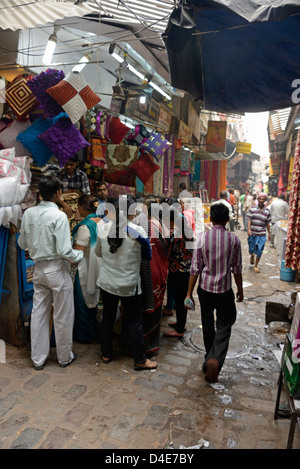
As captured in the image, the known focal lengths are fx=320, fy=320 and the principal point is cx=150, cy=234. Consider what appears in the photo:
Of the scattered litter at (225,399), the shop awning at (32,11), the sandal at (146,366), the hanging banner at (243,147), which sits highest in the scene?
the hanging banner at (243,147)

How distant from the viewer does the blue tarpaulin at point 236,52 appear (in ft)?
8.05

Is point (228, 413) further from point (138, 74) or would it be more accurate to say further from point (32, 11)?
point (138, 74)

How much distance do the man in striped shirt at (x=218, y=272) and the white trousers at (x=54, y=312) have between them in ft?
4.84

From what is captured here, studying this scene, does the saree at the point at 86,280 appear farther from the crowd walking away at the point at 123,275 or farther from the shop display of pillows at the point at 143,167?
the shop display of pillows at the point at 143,167

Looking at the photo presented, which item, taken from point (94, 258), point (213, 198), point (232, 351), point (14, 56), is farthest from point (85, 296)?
point (213, 198)

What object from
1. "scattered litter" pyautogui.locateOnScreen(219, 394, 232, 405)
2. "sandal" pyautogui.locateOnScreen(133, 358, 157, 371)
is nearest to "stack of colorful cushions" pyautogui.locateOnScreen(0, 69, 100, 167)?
"sandal" pyautogui.locateOnScreen(133, 358, 157, 371)

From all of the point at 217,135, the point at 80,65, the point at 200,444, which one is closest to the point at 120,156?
the point at 80,65

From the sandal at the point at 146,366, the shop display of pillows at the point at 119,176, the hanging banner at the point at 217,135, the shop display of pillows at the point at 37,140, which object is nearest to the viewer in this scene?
the sandal at the point at 146,366

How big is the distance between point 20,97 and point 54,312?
268cm

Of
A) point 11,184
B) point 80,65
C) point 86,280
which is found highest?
point 80,65

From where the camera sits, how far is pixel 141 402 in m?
3.10

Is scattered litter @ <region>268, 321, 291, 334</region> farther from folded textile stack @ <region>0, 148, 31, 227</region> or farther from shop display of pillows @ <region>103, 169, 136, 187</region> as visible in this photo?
folded textile stack @ <region>0, 148, 31, 227</region>

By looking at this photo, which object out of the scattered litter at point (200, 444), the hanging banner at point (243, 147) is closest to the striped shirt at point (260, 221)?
the scattered litter at point (200, 444)
